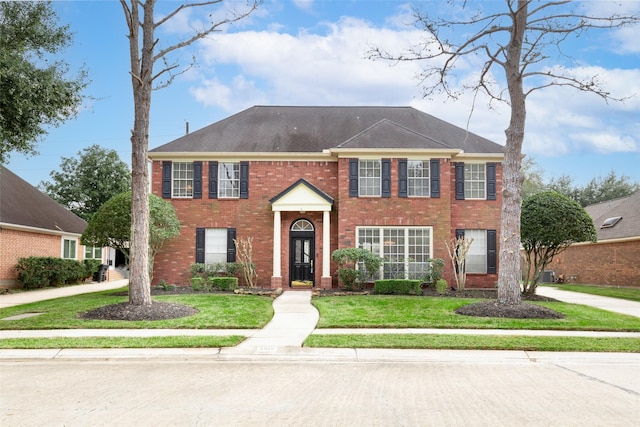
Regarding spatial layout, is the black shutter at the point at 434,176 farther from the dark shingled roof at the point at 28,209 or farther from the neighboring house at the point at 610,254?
the dark shingled roof at the point at 28,209

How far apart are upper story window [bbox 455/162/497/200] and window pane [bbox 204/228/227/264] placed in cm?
1001

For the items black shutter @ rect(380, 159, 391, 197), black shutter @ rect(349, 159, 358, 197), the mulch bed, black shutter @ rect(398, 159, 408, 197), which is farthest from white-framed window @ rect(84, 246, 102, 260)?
the mulch bed

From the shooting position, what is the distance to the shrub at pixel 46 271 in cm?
2508

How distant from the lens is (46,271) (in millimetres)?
26250

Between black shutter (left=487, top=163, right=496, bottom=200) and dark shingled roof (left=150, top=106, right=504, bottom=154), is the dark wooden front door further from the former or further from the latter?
black shutter (left=487, top=163, right=496, bottom=200)

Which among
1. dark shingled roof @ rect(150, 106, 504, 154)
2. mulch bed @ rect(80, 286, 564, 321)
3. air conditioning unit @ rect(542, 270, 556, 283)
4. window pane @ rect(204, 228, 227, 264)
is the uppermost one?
dark shingled roof @ rect(150, 106, 504, 154)

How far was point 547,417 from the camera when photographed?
19.2 ft

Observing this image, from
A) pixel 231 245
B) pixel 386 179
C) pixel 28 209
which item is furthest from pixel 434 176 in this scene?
pixel 28 209

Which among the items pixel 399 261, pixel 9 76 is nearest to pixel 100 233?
pixel 9 76

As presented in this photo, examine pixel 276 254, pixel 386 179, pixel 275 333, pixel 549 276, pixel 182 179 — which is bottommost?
pixel 549 276

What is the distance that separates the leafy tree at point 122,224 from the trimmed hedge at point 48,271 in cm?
657

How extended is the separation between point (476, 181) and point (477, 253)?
3052 millimetres

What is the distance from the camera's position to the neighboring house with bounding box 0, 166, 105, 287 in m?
24.3

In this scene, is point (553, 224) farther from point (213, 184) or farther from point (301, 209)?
point (213, 184)
